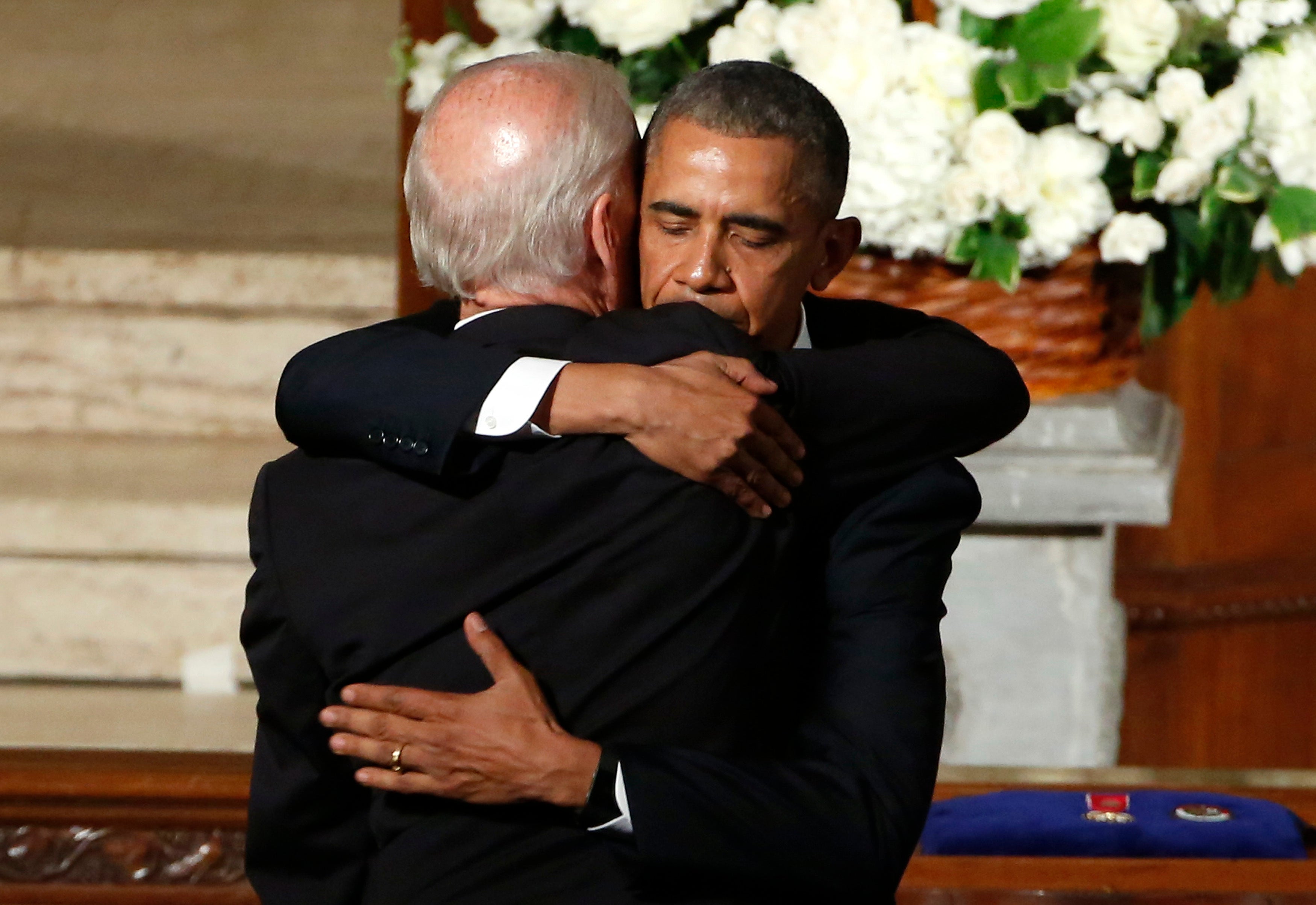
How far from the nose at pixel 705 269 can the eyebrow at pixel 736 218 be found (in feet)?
0.08

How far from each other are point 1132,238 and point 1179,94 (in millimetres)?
211

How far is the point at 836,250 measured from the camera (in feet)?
5.67

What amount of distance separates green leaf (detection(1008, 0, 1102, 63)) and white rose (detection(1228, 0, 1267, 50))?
7.7 inches

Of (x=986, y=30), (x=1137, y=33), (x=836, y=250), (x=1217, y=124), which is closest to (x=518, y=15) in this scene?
(x=986, y=30)

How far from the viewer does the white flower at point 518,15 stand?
8.89 ft

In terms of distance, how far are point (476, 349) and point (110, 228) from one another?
11.5 ft

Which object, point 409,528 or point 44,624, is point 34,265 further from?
point 409,528

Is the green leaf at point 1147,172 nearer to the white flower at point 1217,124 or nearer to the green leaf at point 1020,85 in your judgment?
the white flower at point 1217,124

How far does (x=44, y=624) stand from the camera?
3.61 metres

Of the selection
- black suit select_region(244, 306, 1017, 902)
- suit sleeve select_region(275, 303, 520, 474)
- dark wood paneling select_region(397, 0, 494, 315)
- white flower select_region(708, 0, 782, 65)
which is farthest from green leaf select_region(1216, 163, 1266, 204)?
dark wood paneling select_region(397, 0, 494, 315)

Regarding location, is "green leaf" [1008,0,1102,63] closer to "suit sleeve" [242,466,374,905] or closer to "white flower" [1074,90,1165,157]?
"white flower" [1074,90,1165,157]

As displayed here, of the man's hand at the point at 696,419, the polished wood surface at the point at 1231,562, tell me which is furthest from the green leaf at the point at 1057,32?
the polished wood surface at the point at 1231,562

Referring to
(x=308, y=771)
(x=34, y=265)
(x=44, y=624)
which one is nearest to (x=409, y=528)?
(x=308, y=771)

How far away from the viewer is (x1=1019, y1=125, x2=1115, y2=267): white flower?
2467 millimetres
